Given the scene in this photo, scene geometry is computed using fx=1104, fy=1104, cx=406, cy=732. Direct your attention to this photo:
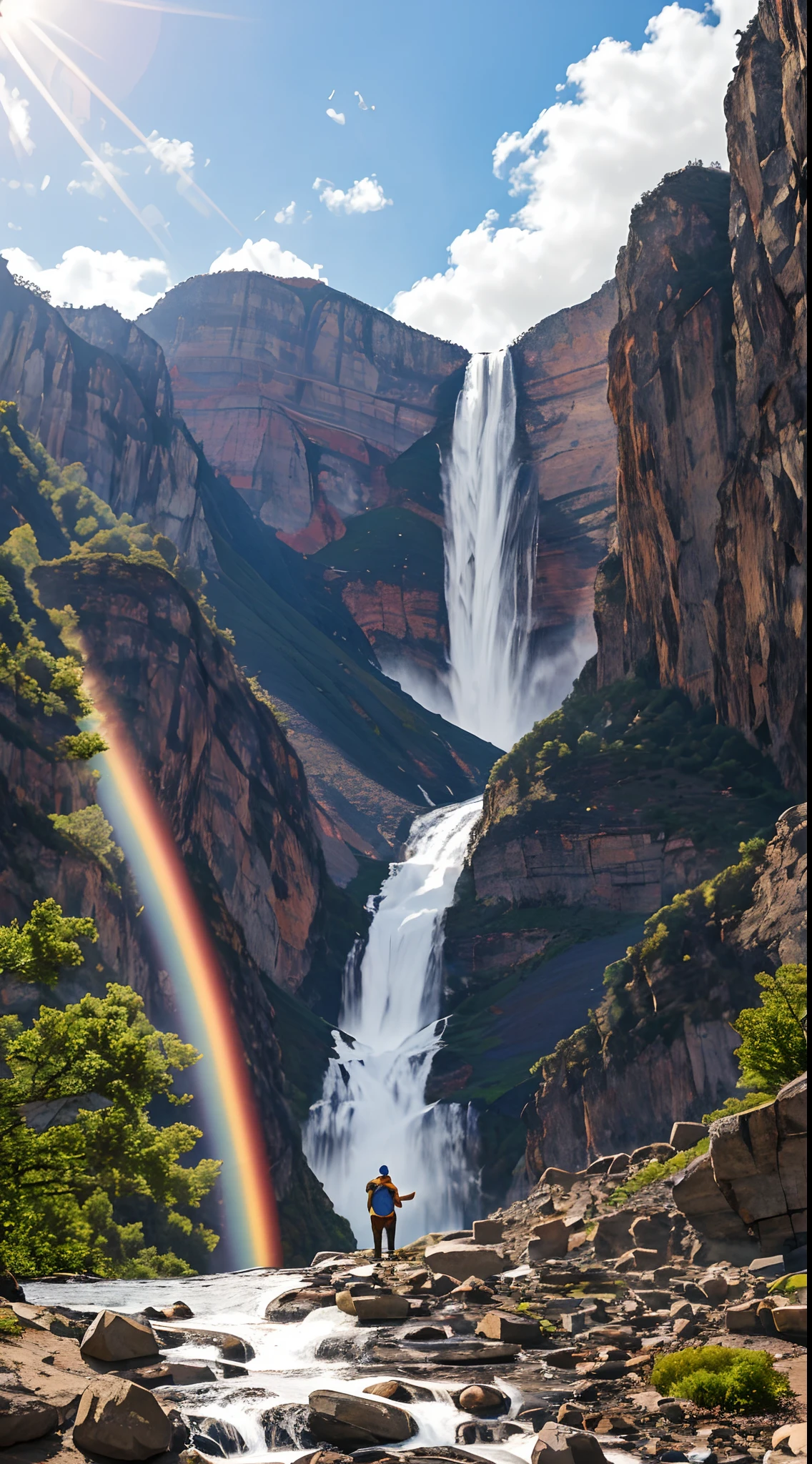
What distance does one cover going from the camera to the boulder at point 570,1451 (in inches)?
467

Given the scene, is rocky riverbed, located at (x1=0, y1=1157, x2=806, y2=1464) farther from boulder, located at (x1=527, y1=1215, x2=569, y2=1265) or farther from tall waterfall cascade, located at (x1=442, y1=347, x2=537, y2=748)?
tall waterfall cascade, located at (x1=442, y1=347, x2=537, y2=748)

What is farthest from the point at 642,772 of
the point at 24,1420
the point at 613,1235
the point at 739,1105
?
the point at 24,1420

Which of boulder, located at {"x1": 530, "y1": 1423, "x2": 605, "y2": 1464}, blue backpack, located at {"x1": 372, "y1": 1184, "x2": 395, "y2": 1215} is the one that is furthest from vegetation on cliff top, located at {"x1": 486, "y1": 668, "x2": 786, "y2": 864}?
boulder, located at {"x1": 530, "y1": 1423, "x2": 605, "y2": 1464}

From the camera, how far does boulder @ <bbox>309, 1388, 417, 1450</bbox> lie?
1340 centimetres

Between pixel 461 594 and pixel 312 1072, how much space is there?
3948 inches

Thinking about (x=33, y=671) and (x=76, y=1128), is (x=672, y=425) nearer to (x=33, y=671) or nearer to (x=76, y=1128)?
(x=33, y=671)

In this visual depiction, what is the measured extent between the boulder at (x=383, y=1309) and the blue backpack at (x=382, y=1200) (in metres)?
3.83

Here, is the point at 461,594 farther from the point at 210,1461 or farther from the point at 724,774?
the point at 210,1461

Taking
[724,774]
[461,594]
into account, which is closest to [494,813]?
[724,774]

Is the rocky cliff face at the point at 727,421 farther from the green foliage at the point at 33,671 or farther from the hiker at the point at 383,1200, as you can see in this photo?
the hiker at the point at 383,1200

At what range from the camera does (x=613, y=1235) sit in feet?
80.3

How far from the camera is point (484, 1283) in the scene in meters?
22.3

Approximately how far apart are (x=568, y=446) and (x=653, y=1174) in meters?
148

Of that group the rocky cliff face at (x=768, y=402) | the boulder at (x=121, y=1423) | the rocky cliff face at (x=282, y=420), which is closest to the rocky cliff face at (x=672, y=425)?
the rocky cliff face at (x=768, y=402)
